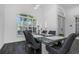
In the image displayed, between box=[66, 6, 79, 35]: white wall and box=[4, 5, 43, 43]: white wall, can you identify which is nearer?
box=[66, 6, 79, 35]: white wall

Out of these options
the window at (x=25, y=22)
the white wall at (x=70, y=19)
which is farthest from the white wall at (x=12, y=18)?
the white wall at (x=70, y=19)

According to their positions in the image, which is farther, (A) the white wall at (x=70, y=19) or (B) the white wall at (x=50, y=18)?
(B) the white wall at (x=50, y=18)

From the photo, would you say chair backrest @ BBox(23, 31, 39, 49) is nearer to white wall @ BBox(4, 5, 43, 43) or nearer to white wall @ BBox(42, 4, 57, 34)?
white wall @ BBox(4, 5, 43, 43)

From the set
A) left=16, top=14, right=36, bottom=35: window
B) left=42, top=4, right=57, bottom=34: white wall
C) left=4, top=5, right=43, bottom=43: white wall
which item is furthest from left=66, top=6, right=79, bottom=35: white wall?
left=16, top=14, right=36, bottom=35: window

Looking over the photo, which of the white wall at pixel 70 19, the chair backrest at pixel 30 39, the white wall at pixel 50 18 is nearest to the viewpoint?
the white wall at pixel 70 19

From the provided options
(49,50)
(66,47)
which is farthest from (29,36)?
(66,47)

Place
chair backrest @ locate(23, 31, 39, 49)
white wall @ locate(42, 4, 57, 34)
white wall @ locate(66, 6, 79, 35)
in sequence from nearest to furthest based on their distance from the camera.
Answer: white wall @ locate(66, 6, 79, 35) → white wall @ locate(42, 4, 57, 34) → chair backrest @ locate(23, 31, 39, 49)

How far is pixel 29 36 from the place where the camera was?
2.49m

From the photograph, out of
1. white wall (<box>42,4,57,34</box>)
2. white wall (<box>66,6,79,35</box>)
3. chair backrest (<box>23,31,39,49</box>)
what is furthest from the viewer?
chair backrest (<box>23,31,39,49</box>)

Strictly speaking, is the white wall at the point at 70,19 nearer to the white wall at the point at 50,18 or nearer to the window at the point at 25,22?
the white wall at the point at 50,18

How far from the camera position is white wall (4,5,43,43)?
2316 millimetres

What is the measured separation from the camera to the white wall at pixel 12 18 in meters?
2.32
